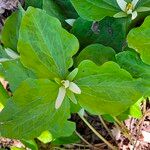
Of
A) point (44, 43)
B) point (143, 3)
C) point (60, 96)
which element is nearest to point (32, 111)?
point (60, 96)

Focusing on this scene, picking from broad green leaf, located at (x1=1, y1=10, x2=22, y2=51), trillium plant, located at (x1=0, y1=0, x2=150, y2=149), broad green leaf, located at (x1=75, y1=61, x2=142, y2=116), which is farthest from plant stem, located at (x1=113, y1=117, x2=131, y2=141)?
broad green leaf, located at (x1=1, y1=10, x2=22, y2=51)

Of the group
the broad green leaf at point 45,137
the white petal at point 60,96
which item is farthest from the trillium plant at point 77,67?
the broad green leaf at point 45,137

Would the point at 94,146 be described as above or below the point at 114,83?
below

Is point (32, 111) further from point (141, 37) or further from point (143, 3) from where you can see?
point (143, 3)

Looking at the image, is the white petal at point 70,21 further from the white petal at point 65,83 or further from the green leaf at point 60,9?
the white petal at point 65,83

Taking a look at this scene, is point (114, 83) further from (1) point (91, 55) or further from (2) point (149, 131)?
(2) point (149, 131)

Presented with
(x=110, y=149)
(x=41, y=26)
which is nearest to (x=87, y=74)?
(x=41, y=26)

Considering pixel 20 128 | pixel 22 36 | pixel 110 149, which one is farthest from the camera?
pixel 110 149
